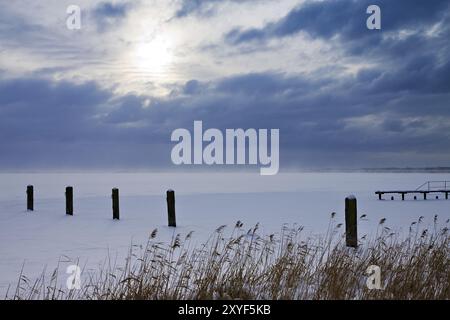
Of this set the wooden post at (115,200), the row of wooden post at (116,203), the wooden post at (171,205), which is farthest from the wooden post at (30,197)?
the wooden post at (171,205)

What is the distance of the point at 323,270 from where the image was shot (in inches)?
311

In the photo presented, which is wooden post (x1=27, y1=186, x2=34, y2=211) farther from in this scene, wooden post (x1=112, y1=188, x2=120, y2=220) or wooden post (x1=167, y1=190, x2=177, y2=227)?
wooden post (x1=167, y1=190, x2=177, y2=227)

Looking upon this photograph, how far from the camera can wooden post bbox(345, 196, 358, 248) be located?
12750 mm

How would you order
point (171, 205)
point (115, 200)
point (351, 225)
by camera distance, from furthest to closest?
point (115, 200), point (171, 205), point (351, 225)

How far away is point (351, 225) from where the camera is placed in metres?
13.0

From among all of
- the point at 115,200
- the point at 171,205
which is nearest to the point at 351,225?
the point at 171,205

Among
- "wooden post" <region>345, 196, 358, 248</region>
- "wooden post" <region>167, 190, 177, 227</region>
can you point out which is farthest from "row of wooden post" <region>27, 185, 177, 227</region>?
"wooden post" <region>345, 196, 358, 248</region>

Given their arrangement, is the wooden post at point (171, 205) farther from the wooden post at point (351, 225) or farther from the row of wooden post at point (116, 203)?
the wooden post at point (351, 225)

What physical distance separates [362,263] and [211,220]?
13.7 m

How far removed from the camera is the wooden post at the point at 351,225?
12.8 meters

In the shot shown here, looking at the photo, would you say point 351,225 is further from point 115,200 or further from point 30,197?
point 30,197

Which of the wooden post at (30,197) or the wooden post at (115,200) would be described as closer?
the wooden post at (115,200)
